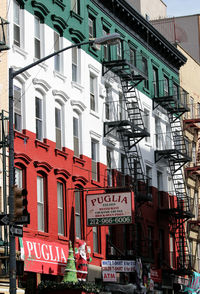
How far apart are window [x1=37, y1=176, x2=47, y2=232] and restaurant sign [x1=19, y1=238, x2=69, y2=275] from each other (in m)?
0.86

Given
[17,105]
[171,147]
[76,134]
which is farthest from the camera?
[171,147]

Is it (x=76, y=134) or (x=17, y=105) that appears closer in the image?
(x=17, y=105)

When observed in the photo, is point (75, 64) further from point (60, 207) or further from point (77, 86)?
point (60, 207)

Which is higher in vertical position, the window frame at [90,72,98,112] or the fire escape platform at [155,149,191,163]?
the window frame at [90,72,98,112]

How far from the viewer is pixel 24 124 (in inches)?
1398

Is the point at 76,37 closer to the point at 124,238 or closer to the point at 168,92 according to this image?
the point at 124,238

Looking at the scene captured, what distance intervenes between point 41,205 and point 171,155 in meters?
18.2

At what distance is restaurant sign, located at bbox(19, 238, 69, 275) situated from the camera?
33.8 meters

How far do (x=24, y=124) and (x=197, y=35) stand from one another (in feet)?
118

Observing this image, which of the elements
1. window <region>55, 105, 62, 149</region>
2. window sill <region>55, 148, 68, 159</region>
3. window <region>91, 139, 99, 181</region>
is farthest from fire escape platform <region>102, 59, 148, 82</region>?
→ window sill <region>55, 148, 68, 159</region>

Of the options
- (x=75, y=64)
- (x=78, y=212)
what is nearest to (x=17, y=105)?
(x=75, y=64)

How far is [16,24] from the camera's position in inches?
1411

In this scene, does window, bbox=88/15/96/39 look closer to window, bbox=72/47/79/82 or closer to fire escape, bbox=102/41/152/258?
fire escape, bbox=102/41/152/258

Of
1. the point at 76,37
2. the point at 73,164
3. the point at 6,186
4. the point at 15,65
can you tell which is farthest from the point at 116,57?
the point at 6,186
